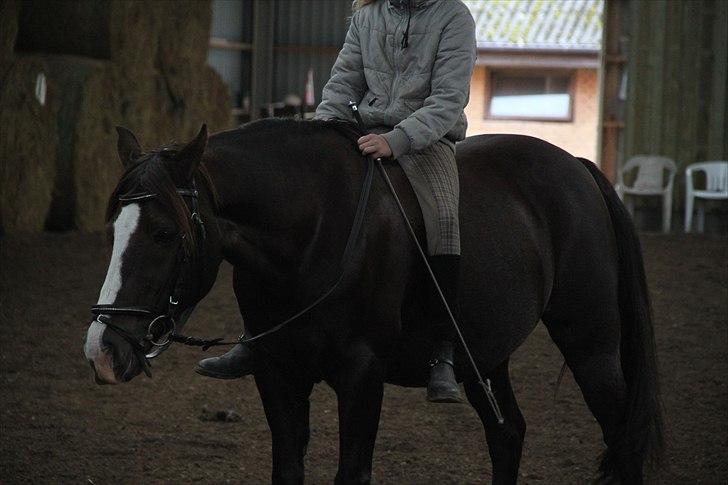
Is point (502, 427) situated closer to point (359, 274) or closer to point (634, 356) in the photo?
point (634, 356)

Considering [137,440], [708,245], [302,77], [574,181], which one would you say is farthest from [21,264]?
[302,77]

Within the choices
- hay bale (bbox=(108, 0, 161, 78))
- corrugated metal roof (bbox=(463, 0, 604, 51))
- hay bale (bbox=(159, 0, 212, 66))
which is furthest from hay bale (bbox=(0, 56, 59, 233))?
corrugated metal roof (bbox=(463, 0, 604, 51))

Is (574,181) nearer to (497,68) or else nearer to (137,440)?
(137,440)

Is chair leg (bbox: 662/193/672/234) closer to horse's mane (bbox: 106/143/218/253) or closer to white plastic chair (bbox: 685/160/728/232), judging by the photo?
white plastic chair (bbox: 685/160/728/232)

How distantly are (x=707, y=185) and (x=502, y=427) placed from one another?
10.2 m

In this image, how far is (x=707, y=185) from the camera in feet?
43.5

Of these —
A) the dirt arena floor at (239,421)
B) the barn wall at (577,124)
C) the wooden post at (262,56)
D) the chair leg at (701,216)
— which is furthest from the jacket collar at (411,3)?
the barn wall at (577,124)

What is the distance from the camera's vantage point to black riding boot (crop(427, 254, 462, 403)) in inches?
126

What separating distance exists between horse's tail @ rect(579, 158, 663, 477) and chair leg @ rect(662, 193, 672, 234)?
949cm

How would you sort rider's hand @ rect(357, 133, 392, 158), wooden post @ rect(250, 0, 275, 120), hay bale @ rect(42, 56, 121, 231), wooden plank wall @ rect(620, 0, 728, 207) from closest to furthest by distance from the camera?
rider's hand @ rect(357, 133, 392, 158)
hay bale @ rect(42, 56, 121, 231)
wooden plank wall @ rect(620, 0, 728, 207)
wooden post @ rect(250, 0, 275, 120)

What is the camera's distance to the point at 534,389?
5.95 m

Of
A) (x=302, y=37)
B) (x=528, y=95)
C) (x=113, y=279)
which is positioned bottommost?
(x=113, y=279)

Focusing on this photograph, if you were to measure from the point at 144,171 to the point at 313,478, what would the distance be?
2.10 meters

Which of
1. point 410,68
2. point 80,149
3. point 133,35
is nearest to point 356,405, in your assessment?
point 410,68
